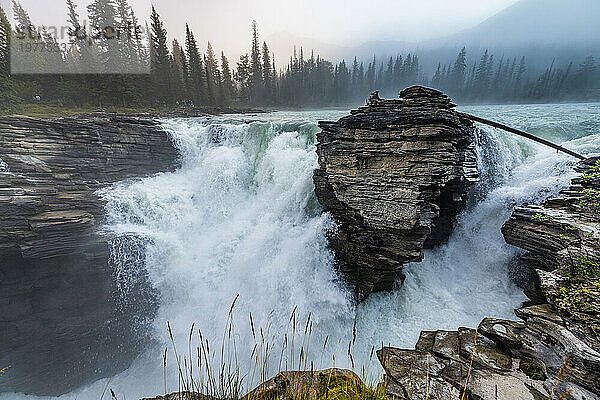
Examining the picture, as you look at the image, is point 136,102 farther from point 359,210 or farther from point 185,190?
point 359,210

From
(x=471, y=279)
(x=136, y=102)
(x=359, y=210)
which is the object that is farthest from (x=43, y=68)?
(x=471, y=279)

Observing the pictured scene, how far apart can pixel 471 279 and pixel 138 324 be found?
45.1 feet

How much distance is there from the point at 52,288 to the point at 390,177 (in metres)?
13.4

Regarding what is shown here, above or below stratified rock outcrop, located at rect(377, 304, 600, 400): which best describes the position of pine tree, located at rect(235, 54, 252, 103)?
above

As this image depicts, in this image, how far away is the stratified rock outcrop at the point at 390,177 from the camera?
25.6 ft

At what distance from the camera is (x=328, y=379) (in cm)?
318

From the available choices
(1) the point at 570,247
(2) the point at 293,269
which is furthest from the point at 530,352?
(2) the point at 293,269

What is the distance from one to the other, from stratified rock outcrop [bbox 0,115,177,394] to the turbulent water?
2.34 ft

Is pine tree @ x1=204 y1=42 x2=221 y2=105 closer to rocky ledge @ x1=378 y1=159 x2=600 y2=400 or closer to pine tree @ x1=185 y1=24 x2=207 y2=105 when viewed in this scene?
pine tree @ x1=185 y1=24 x2=207 y2=105

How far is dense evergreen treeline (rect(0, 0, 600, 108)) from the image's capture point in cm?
2984

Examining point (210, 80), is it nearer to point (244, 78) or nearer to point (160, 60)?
point (160, 60)

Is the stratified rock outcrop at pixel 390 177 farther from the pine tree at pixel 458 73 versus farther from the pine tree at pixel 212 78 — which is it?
the pine tree at pixel 458 73

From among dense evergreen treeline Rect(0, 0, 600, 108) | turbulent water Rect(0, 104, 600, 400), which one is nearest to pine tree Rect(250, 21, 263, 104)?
dense evergreen treeline Rect(0, 0, 600, 108)

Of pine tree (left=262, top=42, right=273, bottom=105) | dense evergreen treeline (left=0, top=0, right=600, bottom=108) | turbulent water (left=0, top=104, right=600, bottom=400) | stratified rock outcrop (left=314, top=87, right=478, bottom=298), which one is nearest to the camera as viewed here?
stratified rock outcrop (left=314, top=87, right=478, bottom=298)
